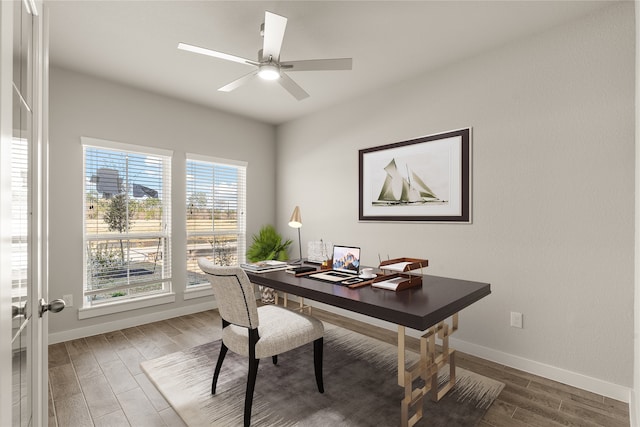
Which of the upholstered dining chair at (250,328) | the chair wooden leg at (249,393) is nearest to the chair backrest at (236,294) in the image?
the upholstered dining chair at (250,328)

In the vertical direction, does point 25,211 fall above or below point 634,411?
above

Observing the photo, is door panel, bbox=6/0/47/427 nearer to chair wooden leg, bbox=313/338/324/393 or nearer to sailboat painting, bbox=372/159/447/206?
chair wooden leg, bbox=313/338/324/393

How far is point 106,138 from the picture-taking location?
3.28 metres

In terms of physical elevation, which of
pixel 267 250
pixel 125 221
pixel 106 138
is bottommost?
pixel 267 250

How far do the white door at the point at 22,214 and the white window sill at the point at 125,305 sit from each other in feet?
7.31

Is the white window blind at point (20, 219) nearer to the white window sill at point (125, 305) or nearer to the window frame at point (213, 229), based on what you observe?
the white window sill at point (125, 305)

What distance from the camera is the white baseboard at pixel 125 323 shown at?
3.01m

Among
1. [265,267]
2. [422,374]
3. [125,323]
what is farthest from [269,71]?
[125,323]

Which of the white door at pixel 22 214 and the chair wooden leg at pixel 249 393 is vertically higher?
the white door at pixel 22 214

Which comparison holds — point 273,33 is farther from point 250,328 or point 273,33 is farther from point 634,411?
point 634,411

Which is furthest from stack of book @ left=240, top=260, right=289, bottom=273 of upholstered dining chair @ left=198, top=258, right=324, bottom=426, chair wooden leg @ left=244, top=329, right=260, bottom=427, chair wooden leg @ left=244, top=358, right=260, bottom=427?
chair wooden leg @ left=244, top=358, right=260, bottom=427

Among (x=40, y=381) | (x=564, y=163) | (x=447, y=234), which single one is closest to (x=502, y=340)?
(x=447, y=234)

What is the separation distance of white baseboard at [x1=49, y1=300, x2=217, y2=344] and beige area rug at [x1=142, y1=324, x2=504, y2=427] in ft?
3.46

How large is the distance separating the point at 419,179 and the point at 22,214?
2.89 metres
